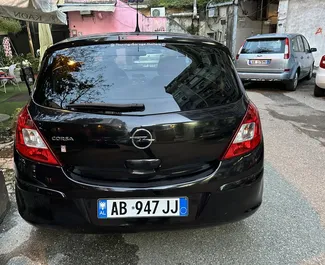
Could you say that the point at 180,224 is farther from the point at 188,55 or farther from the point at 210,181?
the point at 188,55

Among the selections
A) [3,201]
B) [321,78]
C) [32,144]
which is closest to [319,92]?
[321,78]

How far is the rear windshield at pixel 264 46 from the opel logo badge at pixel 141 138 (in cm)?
780

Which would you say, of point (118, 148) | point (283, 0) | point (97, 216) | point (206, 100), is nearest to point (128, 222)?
point (97, 216)

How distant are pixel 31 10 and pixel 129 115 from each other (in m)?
4.55

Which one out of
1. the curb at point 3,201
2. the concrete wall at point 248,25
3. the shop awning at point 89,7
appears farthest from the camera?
the concrete wall at point 248,25

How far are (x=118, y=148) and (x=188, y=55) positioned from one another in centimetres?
90

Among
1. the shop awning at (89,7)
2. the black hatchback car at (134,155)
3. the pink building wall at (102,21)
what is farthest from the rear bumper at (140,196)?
the pink building wall at (102,21)

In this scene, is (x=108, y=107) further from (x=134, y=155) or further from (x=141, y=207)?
(x=141, y=207)

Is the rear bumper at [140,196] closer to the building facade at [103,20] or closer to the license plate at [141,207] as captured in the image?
the license plate at [141,207]

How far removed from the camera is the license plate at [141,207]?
186 cm

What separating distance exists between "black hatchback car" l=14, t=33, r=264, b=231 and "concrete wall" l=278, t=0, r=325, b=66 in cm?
1271

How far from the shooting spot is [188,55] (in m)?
2.24

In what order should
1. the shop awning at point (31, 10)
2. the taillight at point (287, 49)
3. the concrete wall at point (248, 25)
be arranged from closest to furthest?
the shop awning at point (31, 10) → the taillight at point (287, 49) → the concrete wall at point (248, 25)

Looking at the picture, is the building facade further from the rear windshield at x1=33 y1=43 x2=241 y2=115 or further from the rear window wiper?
the rear window wiper
